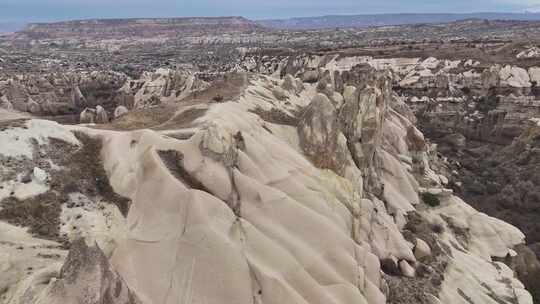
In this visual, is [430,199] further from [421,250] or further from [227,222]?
[227,222]

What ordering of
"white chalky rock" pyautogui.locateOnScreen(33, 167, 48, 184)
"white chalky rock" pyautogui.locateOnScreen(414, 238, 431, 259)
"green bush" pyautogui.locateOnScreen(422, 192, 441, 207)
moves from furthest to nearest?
"green bush" pyautogui.locateOnScreen(422, 192, 441, 207) → "white chalky rock" pyautogui.locateOnScreen(414, 238, 431, 259) → "white chalky rock" pyautogui.locateOnScreen(33, 167, 48, 184)

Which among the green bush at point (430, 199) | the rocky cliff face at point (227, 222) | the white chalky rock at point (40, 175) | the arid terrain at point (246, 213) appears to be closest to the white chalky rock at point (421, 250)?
the rocky cliff face at point (227, 222)

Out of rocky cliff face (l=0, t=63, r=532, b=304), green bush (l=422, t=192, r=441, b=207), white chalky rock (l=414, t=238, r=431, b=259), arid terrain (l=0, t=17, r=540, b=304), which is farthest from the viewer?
green bush (l=422, t=192, r=441, b=207)

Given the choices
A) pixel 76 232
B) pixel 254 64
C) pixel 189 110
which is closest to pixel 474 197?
pixel 189 110

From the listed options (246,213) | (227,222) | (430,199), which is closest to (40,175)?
(227,222)

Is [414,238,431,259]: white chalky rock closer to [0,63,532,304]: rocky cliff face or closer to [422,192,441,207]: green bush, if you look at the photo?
[0,63,532,304]: rocky cliff face

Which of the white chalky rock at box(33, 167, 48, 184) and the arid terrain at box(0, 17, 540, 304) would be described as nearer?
the arid terrain at box(0, 17, 540, 304)

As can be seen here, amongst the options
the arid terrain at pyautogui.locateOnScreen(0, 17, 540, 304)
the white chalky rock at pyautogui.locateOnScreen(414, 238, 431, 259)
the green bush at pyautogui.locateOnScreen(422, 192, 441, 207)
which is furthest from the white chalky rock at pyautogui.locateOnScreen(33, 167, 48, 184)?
the green bush at pyautogui.locateOnScreen(422, 192, 441, 207)
